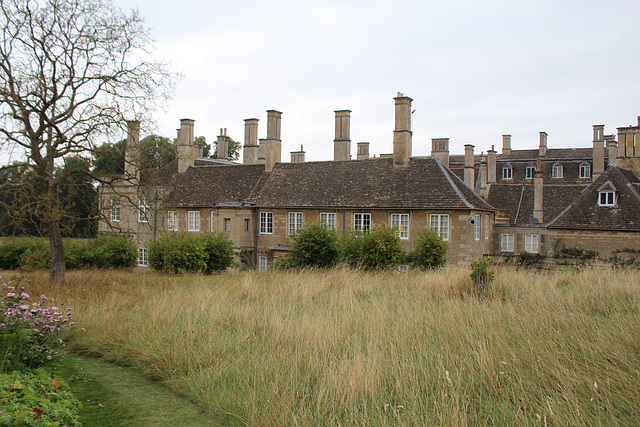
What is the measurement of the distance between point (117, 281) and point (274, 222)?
17.2 m

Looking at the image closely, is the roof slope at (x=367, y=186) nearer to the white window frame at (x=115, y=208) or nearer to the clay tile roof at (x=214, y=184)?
the clay tile roof at (x=214, y=184)

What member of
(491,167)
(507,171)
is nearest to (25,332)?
(491,167)

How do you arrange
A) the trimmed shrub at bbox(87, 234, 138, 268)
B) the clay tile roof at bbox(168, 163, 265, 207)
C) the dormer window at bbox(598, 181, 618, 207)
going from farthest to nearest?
1. the clay tile roof at bbox(168, 163, 265, 207)
2. the dormer window at bbox(598, 181, 618, 207)
3. the trimmed shrub at bbox(87, 234, 138, 268)

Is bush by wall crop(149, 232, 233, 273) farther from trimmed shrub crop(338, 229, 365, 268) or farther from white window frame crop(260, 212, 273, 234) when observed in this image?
white window frame crop(260, 212, 273, 234)

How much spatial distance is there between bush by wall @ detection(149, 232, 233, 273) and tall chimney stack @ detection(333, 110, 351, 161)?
14347 millimetres

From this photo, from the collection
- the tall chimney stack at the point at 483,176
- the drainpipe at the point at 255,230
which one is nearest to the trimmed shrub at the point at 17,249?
the drainpipe at the point at 255,230

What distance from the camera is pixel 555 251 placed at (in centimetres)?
3253

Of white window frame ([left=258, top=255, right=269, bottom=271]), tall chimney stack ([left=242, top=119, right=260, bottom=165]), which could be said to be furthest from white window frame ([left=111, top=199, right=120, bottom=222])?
tall chimney stack ([left=242, top=119, right=260, bottom=165])

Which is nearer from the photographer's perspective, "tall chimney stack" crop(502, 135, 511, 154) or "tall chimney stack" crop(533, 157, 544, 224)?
"tall chimney stack" crop(533, 157, 544, 224)

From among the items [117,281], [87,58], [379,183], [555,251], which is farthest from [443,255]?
[87,58]

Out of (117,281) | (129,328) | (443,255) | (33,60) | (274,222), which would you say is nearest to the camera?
(129,328)

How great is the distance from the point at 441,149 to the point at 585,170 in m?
21.5

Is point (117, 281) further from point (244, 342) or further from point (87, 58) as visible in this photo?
point (244, 342)

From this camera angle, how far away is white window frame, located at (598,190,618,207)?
106ft
